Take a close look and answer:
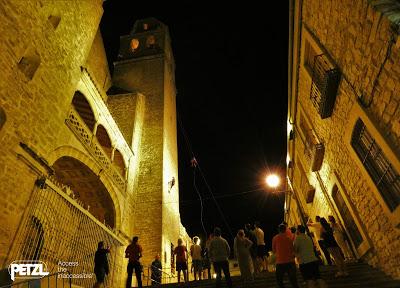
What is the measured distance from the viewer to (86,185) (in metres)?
12.2

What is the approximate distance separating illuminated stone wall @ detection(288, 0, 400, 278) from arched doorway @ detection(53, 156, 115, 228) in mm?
8255

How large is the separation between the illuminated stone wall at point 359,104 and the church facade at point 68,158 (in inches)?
299

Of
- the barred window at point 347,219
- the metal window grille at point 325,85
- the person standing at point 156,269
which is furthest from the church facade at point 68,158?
the barred window at point 347,219

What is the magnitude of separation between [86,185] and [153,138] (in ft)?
23.6

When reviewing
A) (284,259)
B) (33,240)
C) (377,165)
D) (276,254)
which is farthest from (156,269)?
(377,165)

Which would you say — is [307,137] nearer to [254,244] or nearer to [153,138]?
[254,244]

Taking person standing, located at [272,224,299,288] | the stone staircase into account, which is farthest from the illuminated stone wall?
person standing, located at [272,224,299,288]

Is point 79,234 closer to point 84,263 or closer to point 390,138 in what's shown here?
point 84,263

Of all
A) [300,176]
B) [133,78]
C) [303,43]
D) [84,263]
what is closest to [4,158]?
[84,263]

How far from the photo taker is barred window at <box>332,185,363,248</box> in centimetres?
838

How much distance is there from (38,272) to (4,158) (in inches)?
107

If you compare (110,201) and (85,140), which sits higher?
(85,140)

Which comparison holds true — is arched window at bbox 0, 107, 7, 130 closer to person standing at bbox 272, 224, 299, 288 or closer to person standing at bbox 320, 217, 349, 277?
person standing at bbox 272, 224, 299, 288

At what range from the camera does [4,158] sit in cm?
674
